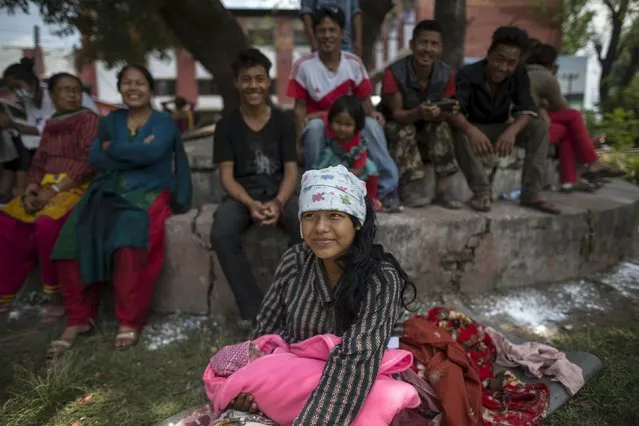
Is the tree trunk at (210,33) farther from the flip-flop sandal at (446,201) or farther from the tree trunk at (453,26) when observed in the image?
the flip-flop sandal at (446,201)

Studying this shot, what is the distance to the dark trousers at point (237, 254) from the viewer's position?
2.96 meters

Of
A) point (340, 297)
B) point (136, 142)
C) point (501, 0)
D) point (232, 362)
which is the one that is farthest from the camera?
point (501, 0)

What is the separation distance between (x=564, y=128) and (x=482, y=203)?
155 cm

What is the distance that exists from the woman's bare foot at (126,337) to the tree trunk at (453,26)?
4627 millimetres

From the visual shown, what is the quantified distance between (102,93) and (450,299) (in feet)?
83.5

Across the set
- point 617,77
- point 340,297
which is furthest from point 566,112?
point 617,77

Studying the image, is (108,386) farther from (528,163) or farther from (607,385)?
(528,163)

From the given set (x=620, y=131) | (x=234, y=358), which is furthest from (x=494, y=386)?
(x=620, y=131)

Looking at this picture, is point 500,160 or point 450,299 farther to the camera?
point 500,160

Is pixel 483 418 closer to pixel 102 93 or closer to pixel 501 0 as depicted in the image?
pixel 501 0

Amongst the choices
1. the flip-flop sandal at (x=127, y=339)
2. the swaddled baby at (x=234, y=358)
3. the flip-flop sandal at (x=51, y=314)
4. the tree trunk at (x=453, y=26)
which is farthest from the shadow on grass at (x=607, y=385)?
the tree trunk at (x=453, y=26)

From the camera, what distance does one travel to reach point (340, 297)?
1813 millimetres

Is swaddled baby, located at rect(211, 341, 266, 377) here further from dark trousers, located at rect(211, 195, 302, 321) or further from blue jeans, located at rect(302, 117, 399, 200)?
blue jeans, located at rect(302, 117, 399, 200)

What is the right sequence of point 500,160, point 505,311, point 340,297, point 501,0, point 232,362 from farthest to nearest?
point 501,0 → point 500,160 → point 505,311 → point 232,362 → point 340,297
